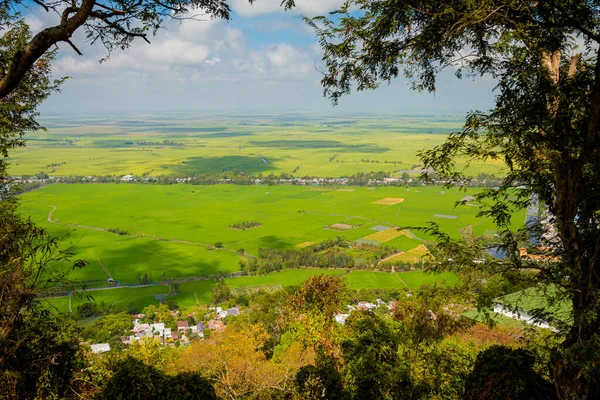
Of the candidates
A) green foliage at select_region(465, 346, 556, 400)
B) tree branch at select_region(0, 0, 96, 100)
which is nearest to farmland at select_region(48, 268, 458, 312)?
green foliage at select_region(465, 346, 556, 400)

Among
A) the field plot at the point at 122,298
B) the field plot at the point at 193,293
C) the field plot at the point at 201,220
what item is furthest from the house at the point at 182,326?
the field plot at the point at 201,220

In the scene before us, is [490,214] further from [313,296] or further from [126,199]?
[126,199]

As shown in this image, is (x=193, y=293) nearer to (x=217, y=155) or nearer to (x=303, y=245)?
(x=303, y=245)

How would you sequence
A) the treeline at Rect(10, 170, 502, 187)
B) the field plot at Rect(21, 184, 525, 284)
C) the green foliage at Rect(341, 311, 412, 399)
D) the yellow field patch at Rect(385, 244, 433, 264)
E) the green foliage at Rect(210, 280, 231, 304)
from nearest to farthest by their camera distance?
1. the green foliage at Rect(341, 311, 412, 399)
2. the green foliage at Rect(210, 280, 231, 304)
3. the yellow field patch at Rect(385, 244, 433, 264)
4. the field plot at Rect(21, 184, 525, 284)
5. the treeline at Rect(10, 170, 502, 187)

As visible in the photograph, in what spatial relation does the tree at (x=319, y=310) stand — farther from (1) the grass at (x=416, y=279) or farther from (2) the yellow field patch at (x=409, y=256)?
(2) the yellow field patch at (x=409, y=256)

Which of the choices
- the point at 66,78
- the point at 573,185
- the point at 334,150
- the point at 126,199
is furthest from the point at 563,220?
the point at 334,150

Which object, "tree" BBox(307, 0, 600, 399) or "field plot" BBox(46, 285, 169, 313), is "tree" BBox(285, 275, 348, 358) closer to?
"tree" BBox(307, 0, 600, 399)
